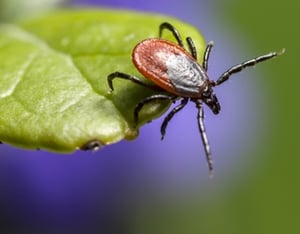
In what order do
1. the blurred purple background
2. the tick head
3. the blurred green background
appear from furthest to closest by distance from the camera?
the blurred green background, the blurred purple background, the tick head

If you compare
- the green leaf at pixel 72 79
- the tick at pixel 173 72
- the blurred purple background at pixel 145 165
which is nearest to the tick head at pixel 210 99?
the tick at pixel 173 72

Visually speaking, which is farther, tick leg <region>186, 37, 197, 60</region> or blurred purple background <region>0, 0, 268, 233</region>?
blurred purple background <region>0, 0, 268, 233</region>

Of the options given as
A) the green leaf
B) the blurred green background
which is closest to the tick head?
the green leaf

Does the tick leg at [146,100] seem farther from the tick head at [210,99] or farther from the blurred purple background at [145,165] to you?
the blurred purple background at [145,165]

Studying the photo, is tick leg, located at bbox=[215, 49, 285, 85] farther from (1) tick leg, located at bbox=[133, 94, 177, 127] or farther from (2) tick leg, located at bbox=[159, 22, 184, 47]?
(1) tick leg, located at bbox=[133, 94, 177, 127]

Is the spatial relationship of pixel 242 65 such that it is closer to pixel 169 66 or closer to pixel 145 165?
pixel 169 66

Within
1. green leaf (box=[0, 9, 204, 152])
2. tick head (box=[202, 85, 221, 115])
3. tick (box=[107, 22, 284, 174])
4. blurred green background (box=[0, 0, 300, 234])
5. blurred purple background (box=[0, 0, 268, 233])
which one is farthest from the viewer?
blurred green background (box=[0, 0, 300, 234])

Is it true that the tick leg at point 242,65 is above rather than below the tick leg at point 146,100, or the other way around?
above
